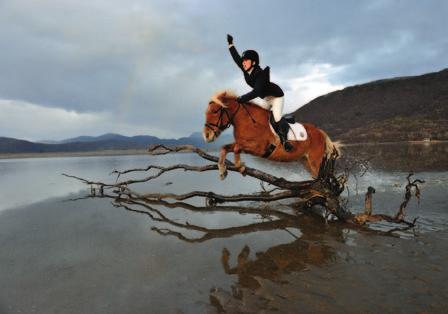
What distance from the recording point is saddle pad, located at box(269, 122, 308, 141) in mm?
6516

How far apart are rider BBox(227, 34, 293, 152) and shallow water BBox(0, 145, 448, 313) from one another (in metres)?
2.25

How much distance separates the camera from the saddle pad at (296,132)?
652 centimetres

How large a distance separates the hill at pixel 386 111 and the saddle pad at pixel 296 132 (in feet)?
209

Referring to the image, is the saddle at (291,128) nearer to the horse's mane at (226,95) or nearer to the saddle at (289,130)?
the saddle at (289,130)

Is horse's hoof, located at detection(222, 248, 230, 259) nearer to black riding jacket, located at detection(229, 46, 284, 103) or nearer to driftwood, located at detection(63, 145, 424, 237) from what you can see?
driftwood, located at detection(63, 145, 424, 237)

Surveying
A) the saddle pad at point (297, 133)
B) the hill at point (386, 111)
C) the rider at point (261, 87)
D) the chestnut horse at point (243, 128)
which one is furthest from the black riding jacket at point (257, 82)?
the hill at point (386, 111)

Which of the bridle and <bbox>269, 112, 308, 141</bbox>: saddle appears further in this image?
<bbox>269, 112, 308, 141</bbox>: saddle

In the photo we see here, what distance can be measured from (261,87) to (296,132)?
1.32 meters

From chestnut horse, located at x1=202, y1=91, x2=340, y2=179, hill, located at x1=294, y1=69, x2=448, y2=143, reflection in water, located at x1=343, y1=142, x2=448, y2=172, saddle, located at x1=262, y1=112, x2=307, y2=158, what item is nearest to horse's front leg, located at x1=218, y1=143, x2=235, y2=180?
chestnut horse, located at x1=202, y1=91, x2=340, y2=179

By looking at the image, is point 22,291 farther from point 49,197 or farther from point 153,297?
point 49,197

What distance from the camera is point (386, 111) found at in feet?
354

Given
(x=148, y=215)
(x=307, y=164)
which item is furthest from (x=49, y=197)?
(x=307, y=164)

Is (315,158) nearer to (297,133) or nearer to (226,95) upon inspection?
(297,133)

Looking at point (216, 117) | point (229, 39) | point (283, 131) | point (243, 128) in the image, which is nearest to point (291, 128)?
point (283, 131)
